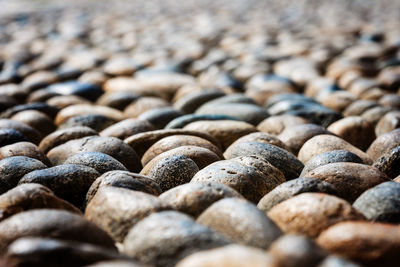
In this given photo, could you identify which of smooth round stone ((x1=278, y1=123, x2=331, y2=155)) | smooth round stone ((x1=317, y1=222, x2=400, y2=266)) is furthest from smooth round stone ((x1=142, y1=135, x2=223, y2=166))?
smooth round stone ((x1=317, y1=222, x2=400, y2=266))

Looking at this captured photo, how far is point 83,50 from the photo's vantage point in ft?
10.4

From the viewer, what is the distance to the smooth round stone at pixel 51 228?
85cm

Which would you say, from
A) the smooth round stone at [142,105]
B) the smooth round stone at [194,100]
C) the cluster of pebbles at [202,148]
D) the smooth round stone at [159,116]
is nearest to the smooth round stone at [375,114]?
the cluster of pebbles at [202,148]

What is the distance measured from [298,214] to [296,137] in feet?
2.07

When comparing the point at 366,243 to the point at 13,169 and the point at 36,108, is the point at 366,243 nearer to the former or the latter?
the point at 13,169

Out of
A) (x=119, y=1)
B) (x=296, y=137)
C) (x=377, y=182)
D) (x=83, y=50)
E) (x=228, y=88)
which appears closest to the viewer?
(x=377, y=182)

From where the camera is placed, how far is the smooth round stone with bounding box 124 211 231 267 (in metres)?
0.82

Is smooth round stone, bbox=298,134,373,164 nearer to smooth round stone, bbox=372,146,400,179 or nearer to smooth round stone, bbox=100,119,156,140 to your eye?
smooth round stone, bbox=372,146,400,179

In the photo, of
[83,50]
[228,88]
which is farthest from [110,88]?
[83,50]

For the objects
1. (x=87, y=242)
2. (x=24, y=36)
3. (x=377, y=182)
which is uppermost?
(x=24, y=36)

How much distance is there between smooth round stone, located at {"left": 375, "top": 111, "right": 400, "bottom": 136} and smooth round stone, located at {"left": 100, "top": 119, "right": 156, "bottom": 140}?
2.75ft

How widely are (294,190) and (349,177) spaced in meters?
0.19

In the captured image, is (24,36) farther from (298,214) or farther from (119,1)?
(298,214)

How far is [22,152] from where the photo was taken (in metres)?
1.36
